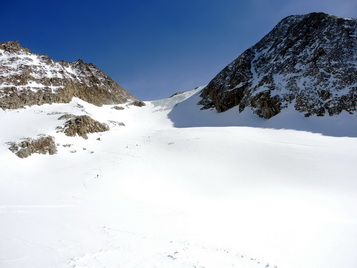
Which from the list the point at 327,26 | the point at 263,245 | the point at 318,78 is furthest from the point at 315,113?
the point at 263,245

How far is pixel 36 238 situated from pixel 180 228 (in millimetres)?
5330

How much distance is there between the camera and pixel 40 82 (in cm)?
3719

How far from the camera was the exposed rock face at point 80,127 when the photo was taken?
25.9 m

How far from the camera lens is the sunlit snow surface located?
705 cm

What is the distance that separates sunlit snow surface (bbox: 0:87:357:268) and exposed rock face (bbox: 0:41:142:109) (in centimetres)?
517

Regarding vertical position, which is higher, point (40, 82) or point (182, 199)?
point (40, 82)

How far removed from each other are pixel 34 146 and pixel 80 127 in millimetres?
6390

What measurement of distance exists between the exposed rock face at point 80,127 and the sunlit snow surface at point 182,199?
1129 mm

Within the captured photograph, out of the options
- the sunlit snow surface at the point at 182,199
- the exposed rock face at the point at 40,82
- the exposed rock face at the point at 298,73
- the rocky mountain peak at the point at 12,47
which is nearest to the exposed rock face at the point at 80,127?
the sunlit snow surface at the point at 182,199

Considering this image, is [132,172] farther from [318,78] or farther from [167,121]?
[318,78]

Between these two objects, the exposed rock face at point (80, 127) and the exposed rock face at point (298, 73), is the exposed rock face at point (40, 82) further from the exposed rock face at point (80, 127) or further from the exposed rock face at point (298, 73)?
the exposed rock face at point (298, 73)

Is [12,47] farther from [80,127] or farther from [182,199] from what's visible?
[182,199]

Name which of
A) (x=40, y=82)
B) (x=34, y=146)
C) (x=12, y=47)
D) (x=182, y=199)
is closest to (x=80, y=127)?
(x=34, y=146)

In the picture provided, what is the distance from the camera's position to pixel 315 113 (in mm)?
31656
